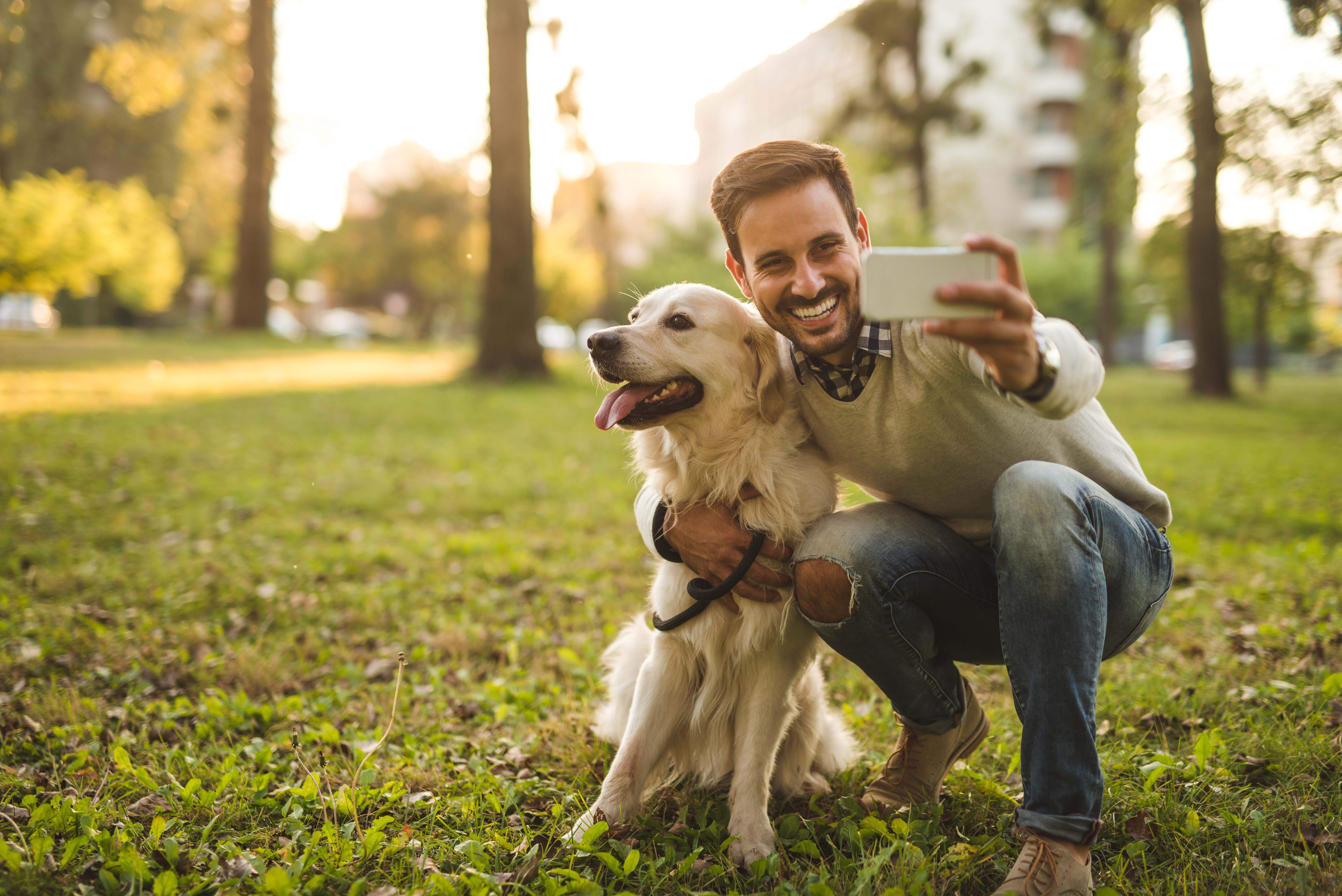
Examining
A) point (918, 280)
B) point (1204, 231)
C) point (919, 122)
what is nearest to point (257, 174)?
point (919, 122)

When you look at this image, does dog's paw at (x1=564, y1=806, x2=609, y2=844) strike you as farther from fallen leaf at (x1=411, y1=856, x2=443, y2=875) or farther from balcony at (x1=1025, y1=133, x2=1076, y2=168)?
balcony at (x1=1025, y1=133, x2=1076, y2=168)

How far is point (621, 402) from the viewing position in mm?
2285

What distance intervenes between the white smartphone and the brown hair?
726 millimetres

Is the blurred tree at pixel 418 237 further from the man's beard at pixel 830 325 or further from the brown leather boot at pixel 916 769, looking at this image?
the brown leather boot at pixel 916 769

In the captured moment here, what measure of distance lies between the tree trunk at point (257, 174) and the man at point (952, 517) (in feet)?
65.4

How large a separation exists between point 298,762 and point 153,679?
3.22 feet

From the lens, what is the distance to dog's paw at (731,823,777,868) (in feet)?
6.55

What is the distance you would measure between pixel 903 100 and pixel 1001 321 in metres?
19.3

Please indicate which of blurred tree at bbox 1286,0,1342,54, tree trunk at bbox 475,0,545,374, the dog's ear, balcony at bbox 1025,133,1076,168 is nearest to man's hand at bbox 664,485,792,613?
the dog's ear

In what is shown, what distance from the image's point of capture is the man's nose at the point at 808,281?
208cm

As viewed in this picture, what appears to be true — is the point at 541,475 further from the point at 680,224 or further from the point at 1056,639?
the point at 680,224

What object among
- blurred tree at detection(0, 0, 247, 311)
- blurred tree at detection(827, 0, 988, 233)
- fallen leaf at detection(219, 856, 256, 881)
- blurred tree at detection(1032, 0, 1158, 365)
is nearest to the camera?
fallen leaf at detection(219, 856, 256, 881)

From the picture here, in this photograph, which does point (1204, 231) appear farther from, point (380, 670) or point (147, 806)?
point (147, 806)

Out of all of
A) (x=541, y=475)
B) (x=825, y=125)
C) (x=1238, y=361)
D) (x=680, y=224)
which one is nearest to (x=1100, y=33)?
(x=825, y=125)
